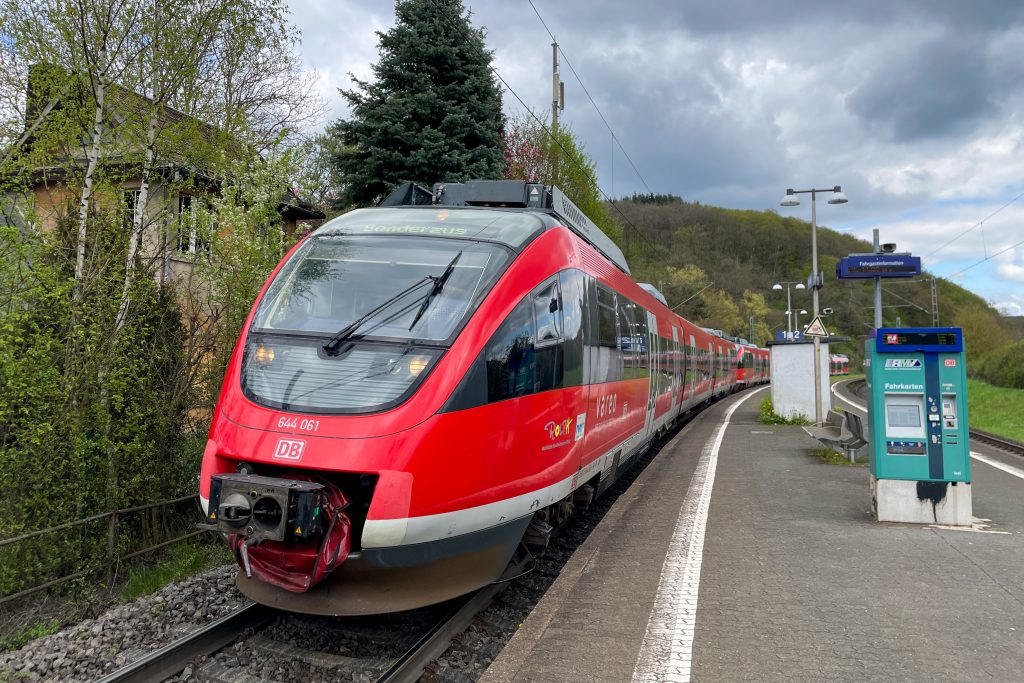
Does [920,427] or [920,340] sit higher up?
[920,340]

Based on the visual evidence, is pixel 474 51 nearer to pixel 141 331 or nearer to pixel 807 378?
pixel 807 378

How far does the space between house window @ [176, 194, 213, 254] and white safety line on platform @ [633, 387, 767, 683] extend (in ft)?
20.4

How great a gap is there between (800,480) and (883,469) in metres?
2.82

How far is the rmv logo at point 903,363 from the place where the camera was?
26.2ft

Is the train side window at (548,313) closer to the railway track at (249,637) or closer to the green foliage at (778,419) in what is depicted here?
the railway track at (249,637)

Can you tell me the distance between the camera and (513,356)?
5141mm

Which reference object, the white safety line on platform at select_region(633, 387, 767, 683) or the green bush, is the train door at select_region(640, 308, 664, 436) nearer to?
the white safety line on platform at select_region(633, 387, 767, 683)

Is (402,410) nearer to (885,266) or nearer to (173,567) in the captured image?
(173,567)

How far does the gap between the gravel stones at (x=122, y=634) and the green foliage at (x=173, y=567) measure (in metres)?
0.57

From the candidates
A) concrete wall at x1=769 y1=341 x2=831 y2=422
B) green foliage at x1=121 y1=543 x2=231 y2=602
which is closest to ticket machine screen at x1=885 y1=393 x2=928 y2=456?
green foliage at x1=121 y1=543 x2=231 y2=602

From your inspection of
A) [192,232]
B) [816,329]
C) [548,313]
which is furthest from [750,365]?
[548,313]

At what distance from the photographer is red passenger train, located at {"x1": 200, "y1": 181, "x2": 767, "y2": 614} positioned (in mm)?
4371

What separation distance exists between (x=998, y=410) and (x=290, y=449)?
32.5 meters

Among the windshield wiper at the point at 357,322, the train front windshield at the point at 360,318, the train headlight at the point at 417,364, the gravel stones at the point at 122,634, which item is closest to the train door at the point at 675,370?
the train front windshield at the point at 360,318
